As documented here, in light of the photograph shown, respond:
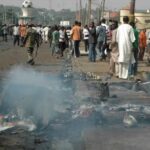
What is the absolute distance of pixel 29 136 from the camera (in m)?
7.91

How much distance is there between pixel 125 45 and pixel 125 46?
31 mm

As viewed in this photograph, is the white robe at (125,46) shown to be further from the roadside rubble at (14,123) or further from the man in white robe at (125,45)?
the roadside rubble at (14,123)

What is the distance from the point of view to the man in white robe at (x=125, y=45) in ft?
49.9


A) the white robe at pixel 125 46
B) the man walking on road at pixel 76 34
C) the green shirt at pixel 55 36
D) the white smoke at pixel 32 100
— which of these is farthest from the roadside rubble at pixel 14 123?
the green shirt at pixel 55 36

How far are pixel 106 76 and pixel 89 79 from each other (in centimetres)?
95

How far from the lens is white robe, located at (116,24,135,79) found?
15188 mm

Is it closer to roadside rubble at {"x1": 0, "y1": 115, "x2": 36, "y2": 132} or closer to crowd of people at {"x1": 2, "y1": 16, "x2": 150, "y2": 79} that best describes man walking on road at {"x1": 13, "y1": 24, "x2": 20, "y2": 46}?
crowd of people at {"x1": 2, "y1": 16, "x2": 150, "y2": 79}

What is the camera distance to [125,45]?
1523 centimetres

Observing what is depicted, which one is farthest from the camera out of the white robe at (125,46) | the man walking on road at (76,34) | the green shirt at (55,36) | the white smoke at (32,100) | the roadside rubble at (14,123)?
the green shirt at (55,36)

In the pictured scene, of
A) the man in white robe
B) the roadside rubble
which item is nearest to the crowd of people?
the man in white robe

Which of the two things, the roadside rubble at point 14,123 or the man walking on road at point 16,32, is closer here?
the roadside rubble at point 14,123

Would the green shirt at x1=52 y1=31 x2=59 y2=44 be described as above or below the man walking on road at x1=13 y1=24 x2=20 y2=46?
above

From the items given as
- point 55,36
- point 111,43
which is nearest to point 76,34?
point 55,36

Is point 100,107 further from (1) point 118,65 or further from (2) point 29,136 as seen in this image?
(1) point 118,65
